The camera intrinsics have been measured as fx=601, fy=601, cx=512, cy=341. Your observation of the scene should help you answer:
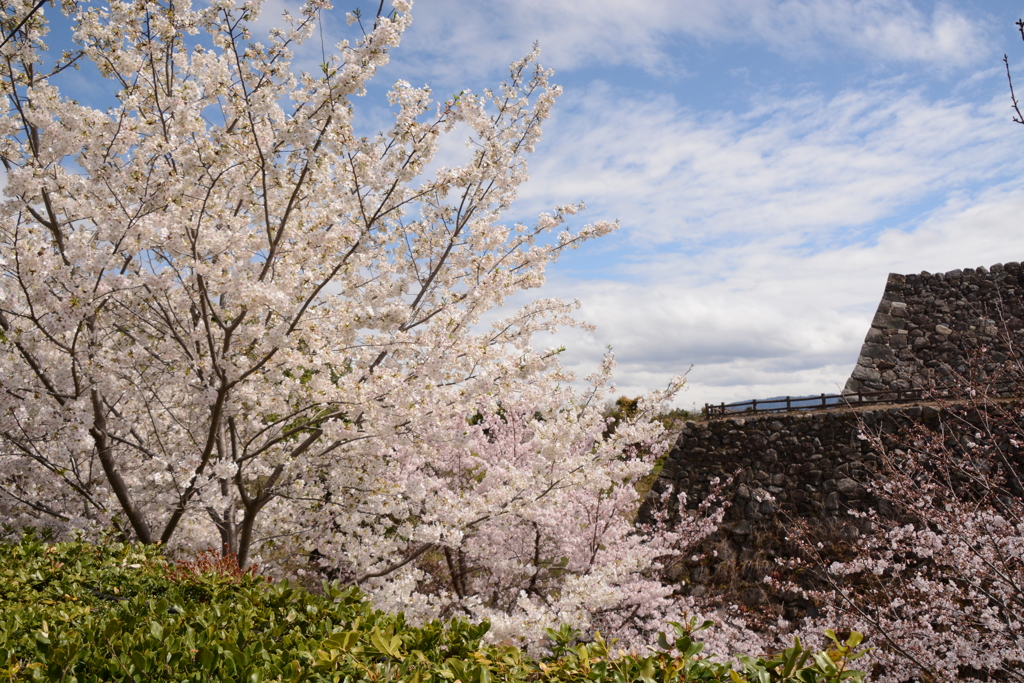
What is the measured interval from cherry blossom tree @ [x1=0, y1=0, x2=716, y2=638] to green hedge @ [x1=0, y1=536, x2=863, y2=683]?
5.27ft

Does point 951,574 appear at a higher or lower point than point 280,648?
lower

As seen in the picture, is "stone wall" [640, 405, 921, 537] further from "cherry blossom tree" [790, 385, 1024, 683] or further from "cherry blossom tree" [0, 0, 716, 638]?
"cherry blossom tree" [0, 0, 716, 638]

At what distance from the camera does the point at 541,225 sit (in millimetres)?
6496

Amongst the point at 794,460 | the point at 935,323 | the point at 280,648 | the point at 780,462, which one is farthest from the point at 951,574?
the point at 935,323

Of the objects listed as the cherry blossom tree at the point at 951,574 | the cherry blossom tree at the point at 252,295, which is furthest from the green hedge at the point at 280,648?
the cherry blossom tree at the point at 951,574

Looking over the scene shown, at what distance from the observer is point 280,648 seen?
9.02 feet

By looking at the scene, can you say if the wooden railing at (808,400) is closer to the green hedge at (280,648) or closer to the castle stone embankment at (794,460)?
the castle stone embankment at (794,460)

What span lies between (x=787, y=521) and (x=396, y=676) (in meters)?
11.5

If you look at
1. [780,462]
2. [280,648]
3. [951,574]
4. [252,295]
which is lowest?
[951,574]

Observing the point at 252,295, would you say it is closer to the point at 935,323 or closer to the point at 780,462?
the point at 780,462

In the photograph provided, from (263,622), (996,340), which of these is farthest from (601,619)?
(996,340)

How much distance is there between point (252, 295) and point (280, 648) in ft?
8.64

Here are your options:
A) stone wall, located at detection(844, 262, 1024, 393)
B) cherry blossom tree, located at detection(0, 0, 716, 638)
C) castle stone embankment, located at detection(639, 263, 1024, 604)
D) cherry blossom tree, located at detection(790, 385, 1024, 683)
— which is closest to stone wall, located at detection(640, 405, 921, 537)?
castle stone embankment, located at detection(639, 263, 1024, 604)

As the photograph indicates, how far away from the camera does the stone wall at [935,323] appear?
15695 millimetres
